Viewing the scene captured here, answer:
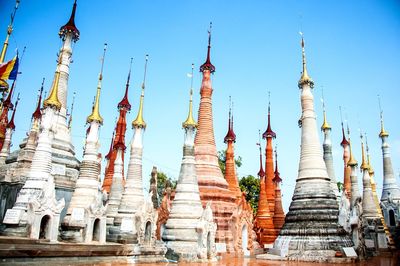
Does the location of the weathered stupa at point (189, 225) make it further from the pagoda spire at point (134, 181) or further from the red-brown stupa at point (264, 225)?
the red-brown stupa at point (264, 225)

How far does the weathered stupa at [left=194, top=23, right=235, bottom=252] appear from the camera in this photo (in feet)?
81.1

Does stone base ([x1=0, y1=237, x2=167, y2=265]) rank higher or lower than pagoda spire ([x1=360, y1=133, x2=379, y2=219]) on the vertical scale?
lower

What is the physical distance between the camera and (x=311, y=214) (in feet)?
61.8

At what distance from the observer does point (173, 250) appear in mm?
18203

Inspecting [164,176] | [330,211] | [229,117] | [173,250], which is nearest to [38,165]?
[173,250]

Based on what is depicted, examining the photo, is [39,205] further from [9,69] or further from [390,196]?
[390,196]

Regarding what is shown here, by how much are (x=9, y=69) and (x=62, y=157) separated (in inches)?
234

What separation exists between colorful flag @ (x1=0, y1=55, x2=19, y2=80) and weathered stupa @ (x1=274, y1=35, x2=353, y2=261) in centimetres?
1666

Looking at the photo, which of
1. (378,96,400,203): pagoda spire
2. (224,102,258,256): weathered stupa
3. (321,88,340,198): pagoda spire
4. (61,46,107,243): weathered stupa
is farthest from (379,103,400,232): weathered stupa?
(61,46,107,243): weathered stupa

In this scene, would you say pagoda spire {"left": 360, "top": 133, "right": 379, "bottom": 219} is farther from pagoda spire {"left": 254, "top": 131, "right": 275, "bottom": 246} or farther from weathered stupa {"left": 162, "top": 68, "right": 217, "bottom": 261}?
weathered stupa {"left": 162, "top": 68, "right": 217, "bottom": 261}

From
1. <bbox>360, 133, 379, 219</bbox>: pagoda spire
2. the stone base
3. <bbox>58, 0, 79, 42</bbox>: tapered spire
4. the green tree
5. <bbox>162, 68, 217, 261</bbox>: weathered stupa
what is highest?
<bbox>58, 0, 79, 42</bbox>: tapered spire

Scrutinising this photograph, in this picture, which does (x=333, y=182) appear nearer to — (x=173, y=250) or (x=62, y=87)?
(x=173, y=250)

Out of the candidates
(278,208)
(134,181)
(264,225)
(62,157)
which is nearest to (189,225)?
(134,181)

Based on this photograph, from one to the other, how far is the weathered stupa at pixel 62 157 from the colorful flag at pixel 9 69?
248 cm
